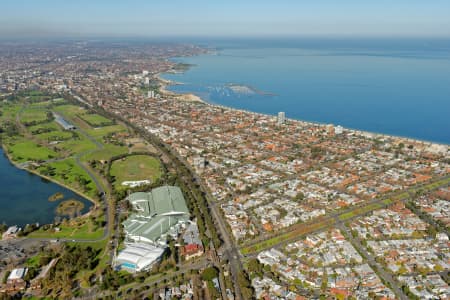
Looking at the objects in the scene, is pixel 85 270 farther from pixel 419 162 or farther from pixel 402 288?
pixel 419 162

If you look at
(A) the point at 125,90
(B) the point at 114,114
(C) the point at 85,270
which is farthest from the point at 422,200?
(A) the point at 125,90

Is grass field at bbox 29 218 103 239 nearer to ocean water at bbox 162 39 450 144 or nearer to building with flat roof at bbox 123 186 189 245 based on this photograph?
building with flat roof at bbox 123 186 189 245

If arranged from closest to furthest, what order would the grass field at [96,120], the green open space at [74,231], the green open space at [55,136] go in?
Answer: the green open space at [74,231] → the green open space at [55,136] → the grass field at [96,120]

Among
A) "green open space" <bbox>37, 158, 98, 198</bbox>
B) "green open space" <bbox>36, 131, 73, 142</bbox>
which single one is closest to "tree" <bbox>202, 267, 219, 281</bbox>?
"green open space" <bbox>37, 158, 98, 198</bbox>

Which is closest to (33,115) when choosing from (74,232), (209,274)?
(74,232)

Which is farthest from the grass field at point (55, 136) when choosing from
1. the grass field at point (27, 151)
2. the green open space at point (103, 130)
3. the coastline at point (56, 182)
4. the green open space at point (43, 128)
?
the coastline at point (56, 182)

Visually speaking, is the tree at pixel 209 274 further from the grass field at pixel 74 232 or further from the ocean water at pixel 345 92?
the ocean water at pixel 345 92
